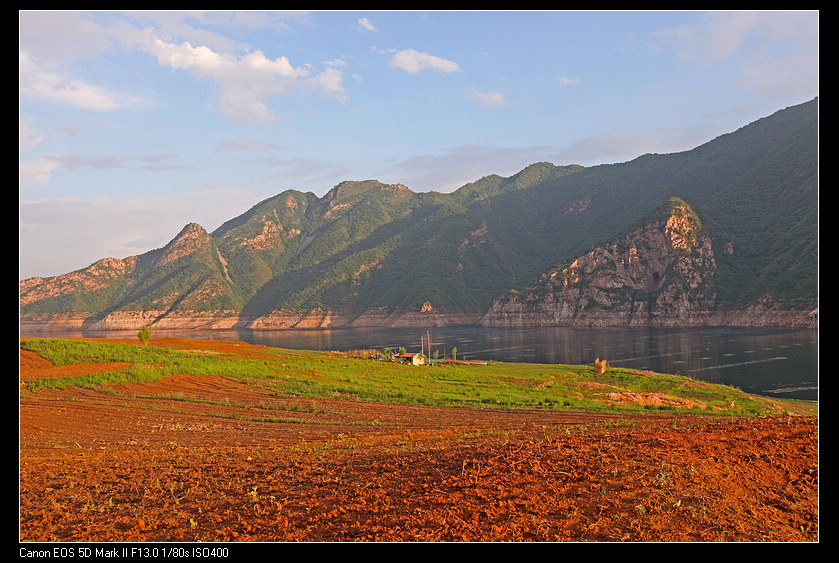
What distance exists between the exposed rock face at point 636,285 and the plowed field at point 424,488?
507 feet

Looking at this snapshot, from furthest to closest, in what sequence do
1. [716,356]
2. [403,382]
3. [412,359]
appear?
[716,356]
[412,359]
[403,382]

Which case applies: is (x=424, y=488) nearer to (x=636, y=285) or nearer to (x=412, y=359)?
(x=412, y=359)

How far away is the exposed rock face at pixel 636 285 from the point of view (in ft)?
516

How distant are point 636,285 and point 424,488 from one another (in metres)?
178

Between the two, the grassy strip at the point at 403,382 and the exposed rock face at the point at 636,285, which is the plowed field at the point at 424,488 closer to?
the grassy strip at the point at 403,382

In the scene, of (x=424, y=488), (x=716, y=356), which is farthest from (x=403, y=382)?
(x=716, y=356)

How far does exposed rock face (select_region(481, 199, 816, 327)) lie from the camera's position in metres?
157

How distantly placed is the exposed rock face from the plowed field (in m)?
154

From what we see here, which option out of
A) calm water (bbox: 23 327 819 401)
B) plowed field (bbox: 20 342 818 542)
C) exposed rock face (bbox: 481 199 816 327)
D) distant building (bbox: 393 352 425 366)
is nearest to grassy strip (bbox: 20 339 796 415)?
distant building (bbox: 393 352 425 366)

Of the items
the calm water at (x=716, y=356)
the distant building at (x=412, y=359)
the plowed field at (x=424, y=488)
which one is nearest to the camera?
the plowed field at (x=424, y=488)

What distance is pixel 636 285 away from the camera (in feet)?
566

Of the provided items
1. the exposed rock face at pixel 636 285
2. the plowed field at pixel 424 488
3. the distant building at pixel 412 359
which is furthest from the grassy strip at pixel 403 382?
the exposed rock face at pixel 636 285

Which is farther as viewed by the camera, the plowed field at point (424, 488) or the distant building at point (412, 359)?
the distant building at point (412, 359)
